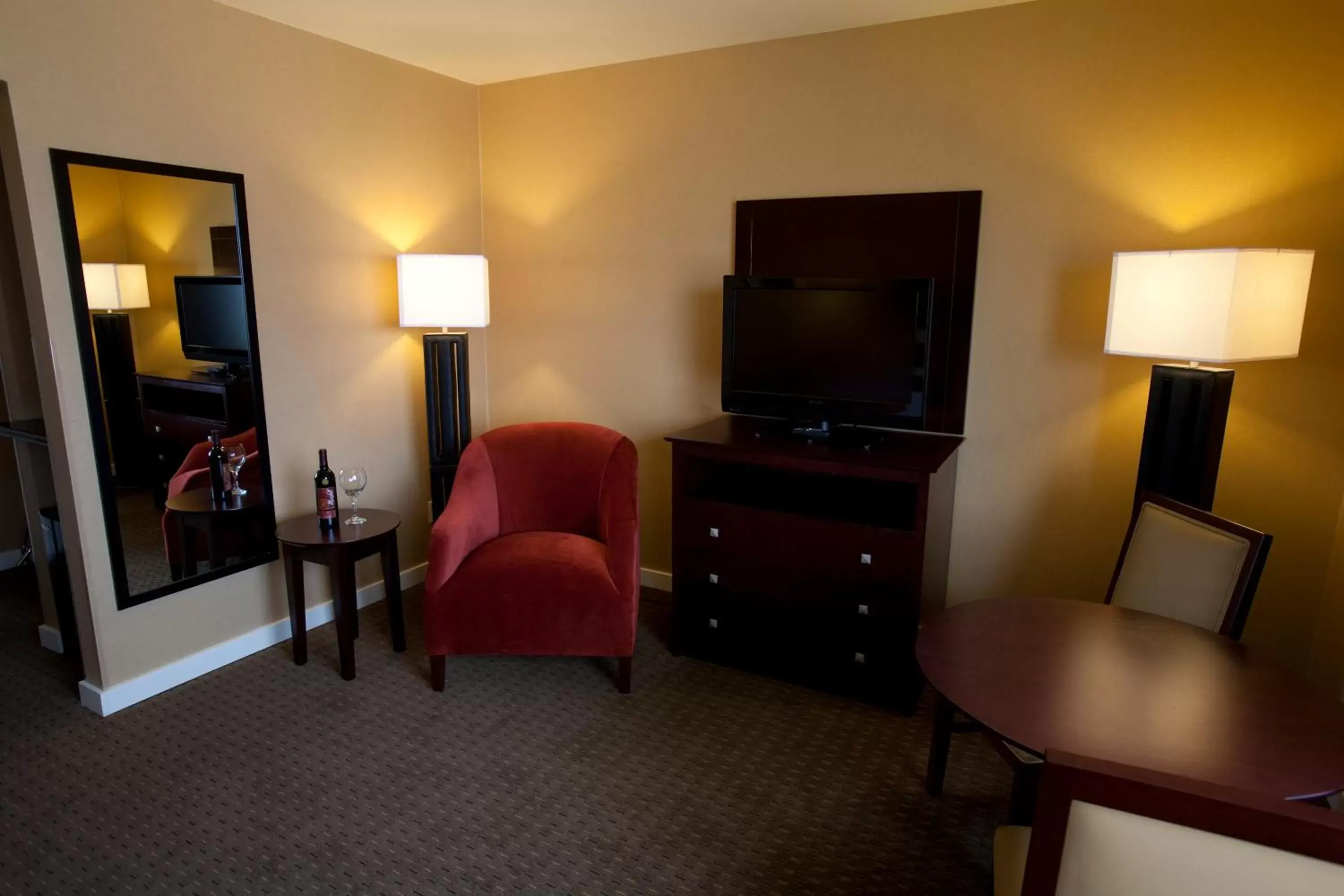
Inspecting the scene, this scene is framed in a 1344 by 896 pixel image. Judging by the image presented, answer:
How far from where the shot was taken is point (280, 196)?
9.44 feet

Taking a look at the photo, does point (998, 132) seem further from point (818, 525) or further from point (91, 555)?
point (91, 555)

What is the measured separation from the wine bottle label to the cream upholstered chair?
2386 millimetres

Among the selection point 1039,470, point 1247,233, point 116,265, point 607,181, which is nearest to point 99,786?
point 116,265

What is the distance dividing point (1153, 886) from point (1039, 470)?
2.16m

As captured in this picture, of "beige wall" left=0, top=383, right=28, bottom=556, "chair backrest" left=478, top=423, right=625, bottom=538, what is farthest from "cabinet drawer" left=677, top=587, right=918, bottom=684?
"beige wall" left=0, top=383, right=28, bottom=556

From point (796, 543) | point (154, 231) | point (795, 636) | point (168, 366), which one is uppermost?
point (154, 231)

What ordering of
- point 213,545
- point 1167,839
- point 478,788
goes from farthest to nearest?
point 213,545, point 478,788, point 1167,839

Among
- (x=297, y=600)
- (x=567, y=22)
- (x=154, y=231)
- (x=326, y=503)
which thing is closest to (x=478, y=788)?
(x=297, y=600)

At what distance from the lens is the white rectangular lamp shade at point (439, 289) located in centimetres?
311

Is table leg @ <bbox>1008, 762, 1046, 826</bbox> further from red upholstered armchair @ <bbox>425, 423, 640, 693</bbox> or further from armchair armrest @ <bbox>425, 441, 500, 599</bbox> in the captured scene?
armchair armrest @ <bbox>425, 441, 500, 599</bbox>

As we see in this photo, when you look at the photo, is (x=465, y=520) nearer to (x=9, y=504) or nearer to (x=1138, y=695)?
(x=1138, y=695)

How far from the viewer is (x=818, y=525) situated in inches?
102

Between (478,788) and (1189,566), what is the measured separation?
Result: 2020 millimetres

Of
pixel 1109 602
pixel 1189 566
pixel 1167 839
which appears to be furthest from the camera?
pixel 1109 602
